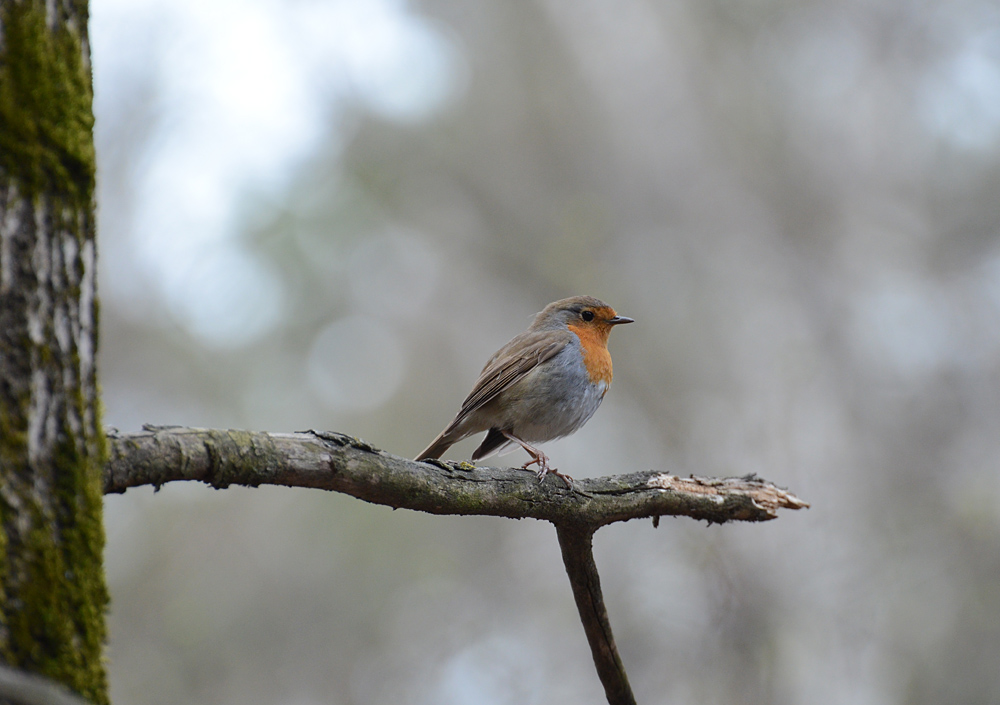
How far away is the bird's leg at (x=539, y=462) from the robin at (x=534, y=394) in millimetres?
17

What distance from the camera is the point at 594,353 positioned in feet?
15.9

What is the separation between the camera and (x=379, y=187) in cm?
1295

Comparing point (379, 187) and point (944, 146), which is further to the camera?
point (379, 187)

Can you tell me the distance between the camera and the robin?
462 centimetres

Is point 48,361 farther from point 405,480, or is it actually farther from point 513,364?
point 513,364

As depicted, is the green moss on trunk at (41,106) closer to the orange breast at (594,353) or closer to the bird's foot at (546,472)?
the bird's foot at (546,472)

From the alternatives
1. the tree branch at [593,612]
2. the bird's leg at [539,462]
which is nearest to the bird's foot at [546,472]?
the bird's leg at [539,462]

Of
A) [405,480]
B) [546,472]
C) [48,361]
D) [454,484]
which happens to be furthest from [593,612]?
[48,361]

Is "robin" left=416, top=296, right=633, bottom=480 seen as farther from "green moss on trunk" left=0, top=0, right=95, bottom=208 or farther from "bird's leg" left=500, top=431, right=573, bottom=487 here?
"green moss on trunk" left=0, top=0, right=95, bottom=208

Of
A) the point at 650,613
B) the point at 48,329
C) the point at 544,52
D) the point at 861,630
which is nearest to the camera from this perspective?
the point at 48,329

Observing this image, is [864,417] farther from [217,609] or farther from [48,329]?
[48,329]

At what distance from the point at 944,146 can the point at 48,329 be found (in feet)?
38.4

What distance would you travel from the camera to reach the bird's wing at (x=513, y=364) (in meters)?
4.65

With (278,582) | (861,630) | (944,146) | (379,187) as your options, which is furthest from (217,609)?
(944,146)
